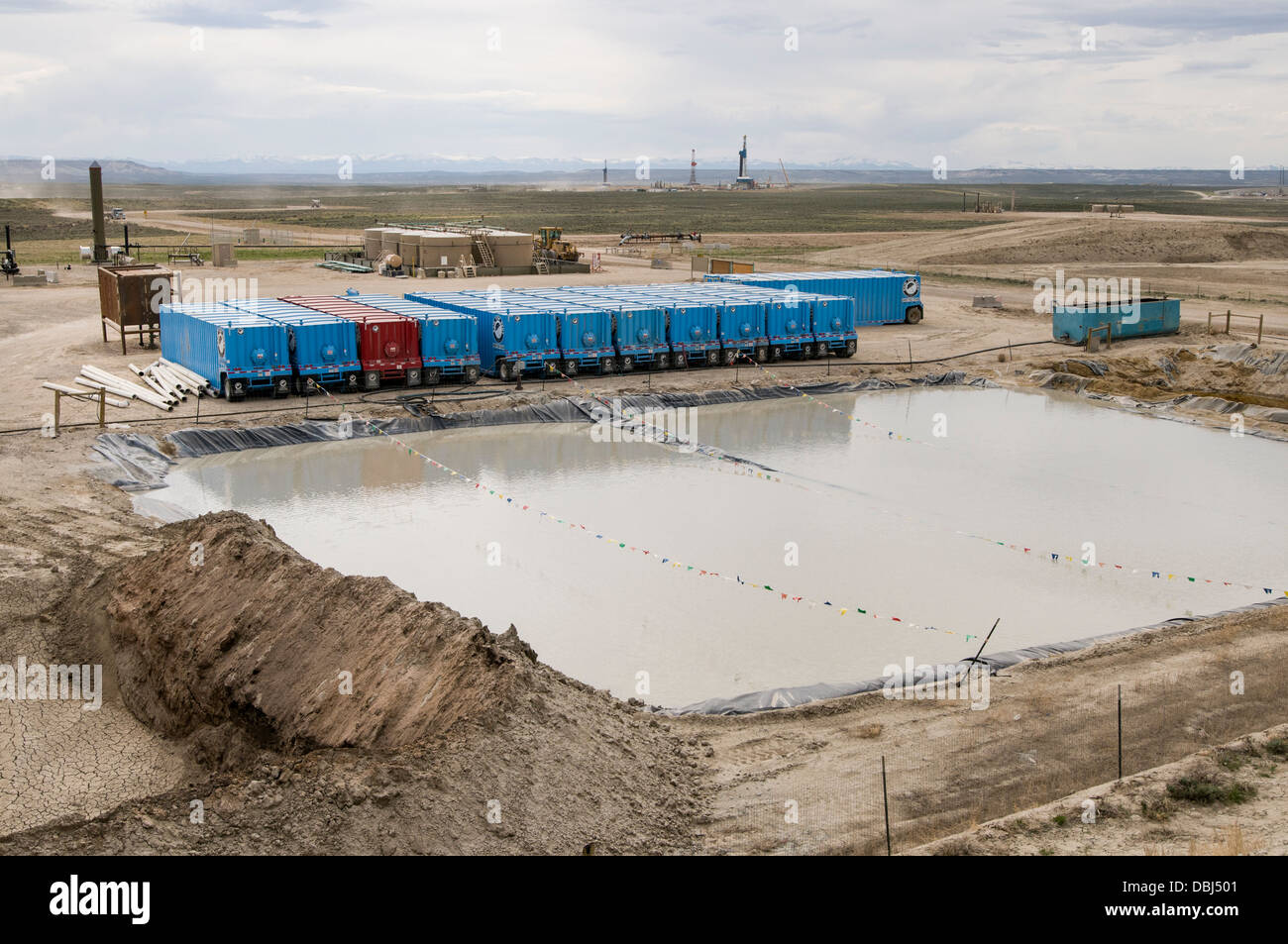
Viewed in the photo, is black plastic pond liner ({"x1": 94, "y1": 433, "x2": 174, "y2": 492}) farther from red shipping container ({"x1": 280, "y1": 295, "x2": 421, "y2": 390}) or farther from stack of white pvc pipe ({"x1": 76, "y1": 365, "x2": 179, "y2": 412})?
red shipping container ({"x1": 280, "y1": 295, "x2": 421, "y2": 390})

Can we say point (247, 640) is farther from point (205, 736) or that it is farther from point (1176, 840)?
point (1176, 840)

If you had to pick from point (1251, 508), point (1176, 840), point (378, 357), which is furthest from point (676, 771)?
point (378, 357)

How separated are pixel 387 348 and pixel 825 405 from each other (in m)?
12.2

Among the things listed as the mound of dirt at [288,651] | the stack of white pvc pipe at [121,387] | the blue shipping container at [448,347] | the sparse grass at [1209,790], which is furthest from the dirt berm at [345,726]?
the blue shipping container at [448,347]

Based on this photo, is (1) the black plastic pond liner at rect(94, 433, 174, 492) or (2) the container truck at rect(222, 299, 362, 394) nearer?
(1) the black plastic pond liner at rect(94, 433, 174, 492)

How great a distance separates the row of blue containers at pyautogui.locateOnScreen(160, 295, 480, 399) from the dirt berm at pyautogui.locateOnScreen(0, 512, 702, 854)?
565 inches

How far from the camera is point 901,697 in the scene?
14883 millimetres

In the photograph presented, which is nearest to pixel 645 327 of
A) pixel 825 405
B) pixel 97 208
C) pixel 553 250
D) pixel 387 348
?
pixel 825 405

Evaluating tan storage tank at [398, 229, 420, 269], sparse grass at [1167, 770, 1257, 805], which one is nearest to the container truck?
sparse grass at [1167, 770, 1257, 805]

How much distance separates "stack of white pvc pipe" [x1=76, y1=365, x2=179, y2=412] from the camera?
Result: 30.2 meters

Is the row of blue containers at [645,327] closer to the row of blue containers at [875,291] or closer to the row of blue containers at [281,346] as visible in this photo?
the row of blue containers at [281,346]

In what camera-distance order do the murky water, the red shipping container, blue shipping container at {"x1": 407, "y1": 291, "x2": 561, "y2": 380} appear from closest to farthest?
the murky water → the red shipping container → blue shipping container at {"x1": 407, "y1": 291, "x2": 561, "y2": 380}

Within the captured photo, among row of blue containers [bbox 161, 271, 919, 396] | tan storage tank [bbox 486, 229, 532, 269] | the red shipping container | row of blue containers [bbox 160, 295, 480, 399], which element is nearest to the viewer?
row of blue containers [bbox 160, 295, 480, 399]

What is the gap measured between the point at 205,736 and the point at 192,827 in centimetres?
358
